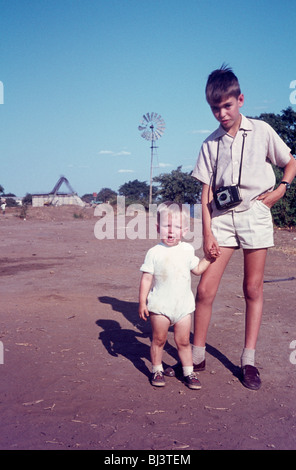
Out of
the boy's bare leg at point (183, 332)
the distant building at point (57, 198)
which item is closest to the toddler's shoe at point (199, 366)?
the boy's bare leg at point (183, 332)

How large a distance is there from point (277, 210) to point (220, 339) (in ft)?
43.2

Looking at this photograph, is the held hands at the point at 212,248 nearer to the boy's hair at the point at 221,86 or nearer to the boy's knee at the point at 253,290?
the boy's knee at the point at 253,290

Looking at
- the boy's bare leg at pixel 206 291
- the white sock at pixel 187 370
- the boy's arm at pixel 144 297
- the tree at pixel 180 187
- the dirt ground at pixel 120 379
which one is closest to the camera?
the dirt ground at pixel 120 379

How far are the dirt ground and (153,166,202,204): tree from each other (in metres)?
29.8

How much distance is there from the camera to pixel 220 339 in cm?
382

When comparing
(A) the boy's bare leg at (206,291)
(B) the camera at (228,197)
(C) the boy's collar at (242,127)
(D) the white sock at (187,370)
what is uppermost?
(C) the boy's collar at (242,127)

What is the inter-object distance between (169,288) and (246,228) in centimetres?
63

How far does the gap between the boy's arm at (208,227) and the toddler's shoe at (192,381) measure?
2.48ft

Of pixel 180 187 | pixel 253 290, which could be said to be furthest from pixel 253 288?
pixel 180 187

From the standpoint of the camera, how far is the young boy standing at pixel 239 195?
2.94m

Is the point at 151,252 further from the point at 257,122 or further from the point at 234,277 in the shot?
the point at 234,277

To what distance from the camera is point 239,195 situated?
9.55 ft

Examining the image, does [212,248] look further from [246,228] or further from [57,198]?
[57,198]
